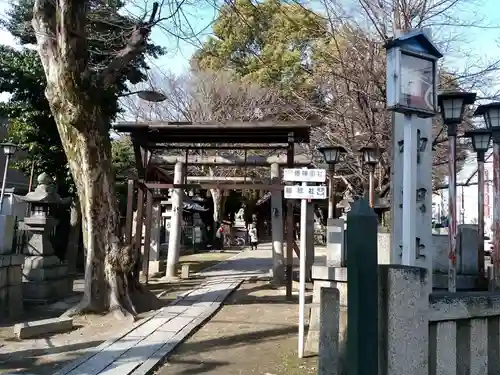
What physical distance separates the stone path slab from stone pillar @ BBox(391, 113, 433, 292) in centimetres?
352

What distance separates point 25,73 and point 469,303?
16.1 meters

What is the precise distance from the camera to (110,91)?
1731cm

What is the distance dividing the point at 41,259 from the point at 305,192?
24.7 ft

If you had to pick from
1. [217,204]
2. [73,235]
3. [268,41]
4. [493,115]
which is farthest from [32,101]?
[217,204]

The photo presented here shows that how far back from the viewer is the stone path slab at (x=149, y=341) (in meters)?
6.41

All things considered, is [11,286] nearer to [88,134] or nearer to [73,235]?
[88,134]

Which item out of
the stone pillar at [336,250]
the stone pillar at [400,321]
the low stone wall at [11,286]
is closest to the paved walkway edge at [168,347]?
the stone pillar at [336,250]

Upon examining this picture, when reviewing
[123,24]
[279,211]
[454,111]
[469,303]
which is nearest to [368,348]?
[469,303]

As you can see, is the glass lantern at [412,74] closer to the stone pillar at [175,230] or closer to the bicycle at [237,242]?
the stone pillar at [175,230]

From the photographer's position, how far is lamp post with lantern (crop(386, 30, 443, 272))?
169 inches

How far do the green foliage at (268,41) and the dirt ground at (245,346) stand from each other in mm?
5514

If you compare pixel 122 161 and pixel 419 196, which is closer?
pixel 419 196

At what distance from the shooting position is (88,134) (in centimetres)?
974

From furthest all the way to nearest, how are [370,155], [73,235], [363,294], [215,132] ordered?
[73,235] → [370,155] → [215,132] → [363,294]
